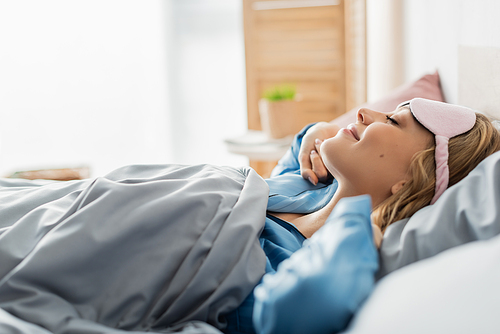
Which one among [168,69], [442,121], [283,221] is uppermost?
[168,69]

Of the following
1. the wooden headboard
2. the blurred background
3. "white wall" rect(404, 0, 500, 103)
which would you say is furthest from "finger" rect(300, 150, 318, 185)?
the wooden headboard

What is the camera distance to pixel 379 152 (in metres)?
0.98

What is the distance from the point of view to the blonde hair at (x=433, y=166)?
915 mm

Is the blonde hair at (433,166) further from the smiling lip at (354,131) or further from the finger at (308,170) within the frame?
the finger at (308,170)

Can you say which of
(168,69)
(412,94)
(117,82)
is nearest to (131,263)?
(412,94)

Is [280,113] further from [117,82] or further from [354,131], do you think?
[117,82]

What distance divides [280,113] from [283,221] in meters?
1.48

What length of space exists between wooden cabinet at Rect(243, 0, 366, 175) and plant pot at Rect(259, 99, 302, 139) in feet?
2.02

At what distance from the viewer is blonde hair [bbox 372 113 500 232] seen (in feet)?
3.00

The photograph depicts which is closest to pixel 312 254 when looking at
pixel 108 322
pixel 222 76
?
pixel 108 322

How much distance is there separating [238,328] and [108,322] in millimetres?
232

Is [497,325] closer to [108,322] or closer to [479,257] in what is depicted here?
[479,257]

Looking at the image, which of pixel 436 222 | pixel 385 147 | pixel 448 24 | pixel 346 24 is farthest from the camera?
pixel 346 24

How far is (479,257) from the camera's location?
52 cm
